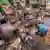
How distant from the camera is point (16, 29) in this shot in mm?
642

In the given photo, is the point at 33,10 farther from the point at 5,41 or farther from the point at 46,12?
the point at 5,41

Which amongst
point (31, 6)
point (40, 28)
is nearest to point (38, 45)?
point (40, 28)

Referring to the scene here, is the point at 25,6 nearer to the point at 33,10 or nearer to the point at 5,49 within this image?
the point at 33,10

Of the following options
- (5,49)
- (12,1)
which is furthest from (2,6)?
(5,49)

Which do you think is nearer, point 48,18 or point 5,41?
point 5,41

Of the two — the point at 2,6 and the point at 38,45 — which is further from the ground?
the point at 2,6

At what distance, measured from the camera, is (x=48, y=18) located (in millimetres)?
713

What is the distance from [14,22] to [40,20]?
13cm

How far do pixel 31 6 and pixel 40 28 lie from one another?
0.12 metres

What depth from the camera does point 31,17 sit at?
0.70m

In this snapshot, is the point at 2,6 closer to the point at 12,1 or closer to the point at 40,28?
the point at 12,1

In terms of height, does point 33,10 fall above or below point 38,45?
above

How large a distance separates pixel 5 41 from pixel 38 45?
0.16m

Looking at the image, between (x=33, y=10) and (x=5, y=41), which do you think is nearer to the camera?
(x=5, y=41)
